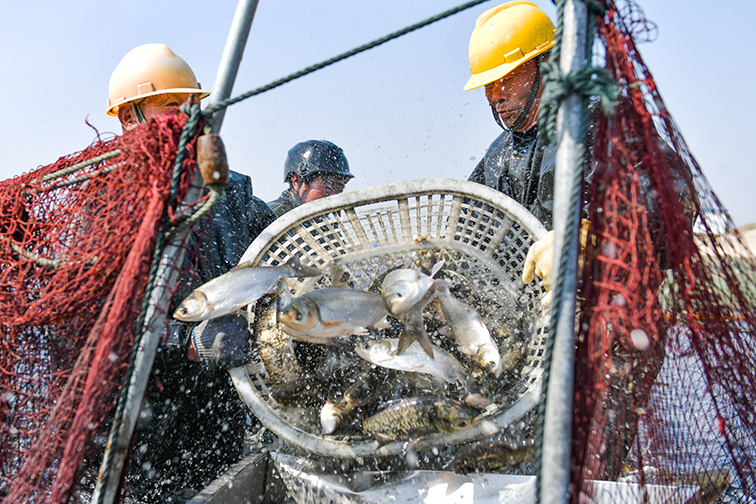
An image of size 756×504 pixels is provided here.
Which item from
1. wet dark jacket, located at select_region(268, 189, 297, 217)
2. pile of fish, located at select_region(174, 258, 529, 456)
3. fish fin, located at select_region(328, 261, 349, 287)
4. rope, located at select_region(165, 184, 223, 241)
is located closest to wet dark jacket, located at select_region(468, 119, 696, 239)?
pile of fish, located at select_region(174, 258, 529, 456)

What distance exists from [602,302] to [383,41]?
1001mm

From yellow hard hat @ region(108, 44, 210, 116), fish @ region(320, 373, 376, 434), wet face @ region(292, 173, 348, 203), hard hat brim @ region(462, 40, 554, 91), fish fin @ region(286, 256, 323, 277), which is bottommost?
fish @ region(320, 373, 376, 434)

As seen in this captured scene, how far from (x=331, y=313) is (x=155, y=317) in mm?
853

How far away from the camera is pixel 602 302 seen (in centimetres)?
159

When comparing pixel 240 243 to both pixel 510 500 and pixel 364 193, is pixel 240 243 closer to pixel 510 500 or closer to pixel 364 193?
pixel 364 193

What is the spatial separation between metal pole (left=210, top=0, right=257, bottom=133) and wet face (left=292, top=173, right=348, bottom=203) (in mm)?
4091

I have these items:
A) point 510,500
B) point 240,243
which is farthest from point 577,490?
point 240,243

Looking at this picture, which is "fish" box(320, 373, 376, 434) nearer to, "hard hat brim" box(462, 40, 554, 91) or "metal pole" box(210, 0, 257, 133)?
"metal pole" box(210, 0, 257, 133)

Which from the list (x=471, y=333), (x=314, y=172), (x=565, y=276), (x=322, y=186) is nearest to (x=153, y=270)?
(x=565, y=276)

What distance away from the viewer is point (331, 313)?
2479 millimetres

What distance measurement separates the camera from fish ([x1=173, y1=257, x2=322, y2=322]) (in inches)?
98.2

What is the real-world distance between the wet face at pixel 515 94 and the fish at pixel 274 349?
86.7 inches

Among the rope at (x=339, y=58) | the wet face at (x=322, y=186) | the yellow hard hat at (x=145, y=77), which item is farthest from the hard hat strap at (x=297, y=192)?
the rope at (x=339, y=58)

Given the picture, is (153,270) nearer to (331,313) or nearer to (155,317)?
(155,317)
